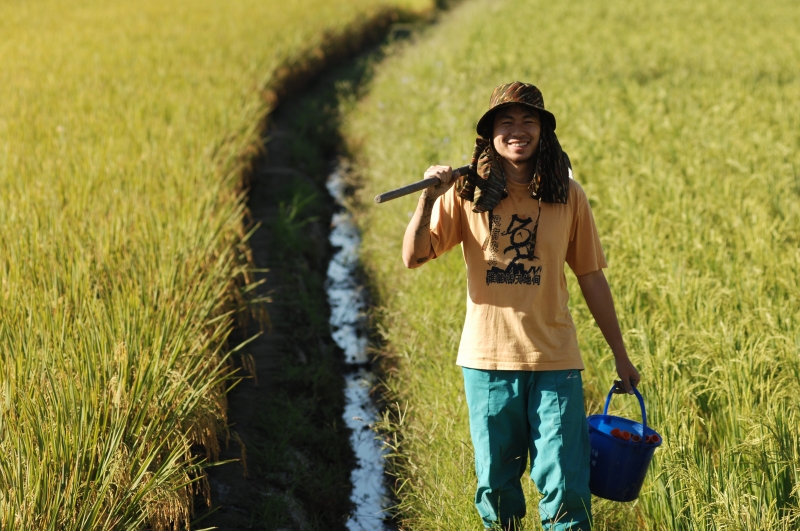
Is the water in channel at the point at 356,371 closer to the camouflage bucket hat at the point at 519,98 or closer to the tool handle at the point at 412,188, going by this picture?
the tool handle at the point at 412,188

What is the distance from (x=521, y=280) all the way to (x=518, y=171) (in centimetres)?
29

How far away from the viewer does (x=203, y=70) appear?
875 cm

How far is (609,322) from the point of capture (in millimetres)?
2455

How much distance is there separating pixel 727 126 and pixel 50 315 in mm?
5390

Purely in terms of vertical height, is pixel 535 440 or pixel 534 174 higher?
pixel 534 174

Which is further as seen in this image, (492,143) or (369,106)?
(369,106)

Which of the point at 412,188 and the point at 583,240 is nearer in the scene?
the point at 412,188

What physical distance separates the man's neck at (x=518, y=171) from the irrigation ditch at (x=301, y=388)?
45.2 inches

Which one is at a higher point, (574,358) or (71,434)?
(574,358)

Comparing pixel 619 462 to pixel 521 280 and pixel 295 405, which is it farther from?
pixel 295 405

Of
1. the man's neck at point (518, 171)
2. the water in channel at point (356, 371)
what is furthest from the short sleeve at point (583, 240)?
the water in channel at point (356, 371)

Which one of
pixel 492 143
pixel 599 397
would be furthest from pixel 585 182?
pixel 492 143

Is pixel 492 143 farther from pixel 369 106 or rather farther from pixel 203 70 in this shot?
pixel 369 106

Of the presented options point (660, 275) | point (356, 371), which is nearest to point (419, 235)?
point (660, 275)
